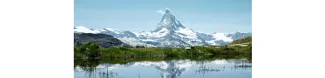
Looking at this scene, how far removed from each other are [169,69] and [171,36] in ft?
0.84

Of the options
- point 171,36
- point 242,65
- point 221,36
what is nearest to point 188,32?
point 171,36

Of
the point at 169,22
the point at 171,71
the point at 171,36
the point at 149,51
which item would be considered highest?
the point at 169,22

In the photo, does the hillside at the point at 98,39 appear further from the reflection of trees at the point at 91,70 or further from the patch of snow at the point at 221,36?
the patch of snow at the point at 221,36

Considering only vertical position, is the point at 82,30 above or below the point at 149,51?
above

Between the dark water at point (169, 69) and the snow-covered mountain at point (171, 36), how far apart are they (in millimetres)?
146

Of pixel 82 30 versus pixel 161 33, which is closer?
pixel 82 30

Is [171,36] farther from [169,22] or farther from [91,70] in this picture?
[91,70]

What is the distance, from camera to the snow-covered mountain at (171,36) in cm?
396

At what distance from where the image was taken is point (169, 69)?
4.02 meters

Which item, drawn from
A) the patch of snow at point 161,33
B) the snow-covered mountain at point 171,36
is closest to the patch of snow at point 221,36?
the snow-covered mountain at point 171,36

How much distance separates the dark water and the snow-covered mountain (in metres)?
0.15
